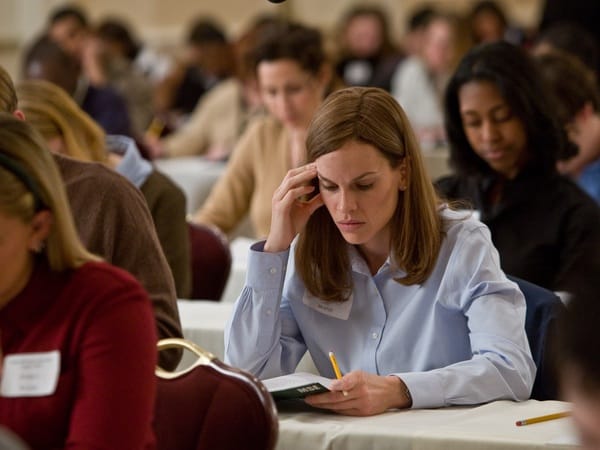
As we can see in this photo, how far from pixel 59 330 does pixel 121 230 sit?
669 millimetres

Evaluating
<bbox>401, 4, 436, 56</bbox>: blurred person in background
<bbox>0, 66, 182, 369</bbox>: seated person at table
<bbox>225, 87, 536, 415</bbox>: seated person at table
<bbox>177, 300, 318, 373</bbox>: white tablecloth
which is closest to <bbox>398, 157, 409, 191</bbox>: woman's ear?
<bbox>225, 87, 536, 415</bbox>: seated person at table

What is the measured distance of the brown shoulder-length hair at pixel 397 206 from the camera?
7.93 feet

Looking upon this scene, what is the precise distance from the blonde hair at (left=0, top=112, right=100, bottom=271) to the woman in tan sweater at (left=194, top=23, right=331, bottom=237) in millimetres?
2611

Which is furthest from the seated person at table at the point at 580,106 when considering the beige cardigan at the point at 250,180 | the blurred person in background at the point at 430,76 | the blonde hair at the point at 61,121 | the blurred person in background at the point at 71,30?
the blurred person in background at the point at 71,30

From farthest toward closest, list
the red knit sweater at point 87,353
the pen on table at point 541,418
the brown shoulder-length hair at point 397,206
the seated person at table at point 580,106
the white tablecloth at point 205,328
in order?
the seated person at table at point 580,106 → the white tablecloth at point 205,328 → the brown shoulder-length hair at point 397,206 → the pen on table at point 541,418 → the red knit sweater at point 87,353

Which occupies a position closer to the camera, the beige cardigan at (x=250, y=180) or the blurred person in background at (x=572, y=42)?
the beige cardigan at (x=250, y=180)

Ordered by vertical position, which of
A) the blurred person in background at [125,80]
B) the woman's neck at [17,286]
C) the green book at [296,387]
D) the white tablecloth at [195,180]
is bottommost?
the white tablecloth at [195,180]

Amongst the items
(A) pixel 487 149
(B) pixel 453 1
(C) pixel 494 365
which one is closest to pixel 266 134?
(A) pixel 487 149

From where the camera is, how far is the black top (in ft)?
10.7

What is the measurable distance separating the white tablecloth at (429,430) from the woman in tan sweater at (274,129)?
2260mm

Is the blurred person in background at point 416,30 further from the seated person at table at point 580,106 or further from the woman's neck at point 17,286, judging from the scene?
the woman's neck at point 17,286

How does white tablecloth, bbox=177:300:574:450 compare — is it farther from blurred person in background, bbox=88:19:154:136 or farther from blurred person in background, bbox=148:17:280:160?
blurred person in background, bbox=88:19:154:136

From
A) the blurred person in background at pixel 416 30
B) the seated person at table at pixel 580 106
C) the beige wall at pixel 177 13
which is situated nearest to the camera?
the seated person at table at pixel 580 106

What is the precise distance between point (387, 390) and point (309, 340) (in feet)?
1.06
